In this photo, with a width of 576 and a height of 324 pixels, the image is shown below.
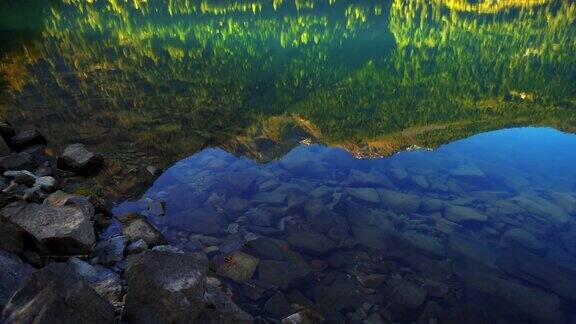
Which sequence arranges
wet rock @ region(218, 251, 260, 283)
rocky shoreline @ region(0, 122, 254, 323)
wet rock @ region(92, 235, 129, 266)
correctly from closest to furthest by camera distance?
rocky shoreline @ region(0, 122, 254, 323) → wet rock @ region(92, 235, 129, 266) → wet rock @ region(218, 251, 260, 283)

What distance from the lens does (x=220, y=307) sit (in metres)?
8.95

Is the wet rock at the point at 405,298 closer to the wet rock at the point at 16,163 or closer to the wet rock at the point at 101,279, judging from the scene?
the wet rock at the point at 101,279

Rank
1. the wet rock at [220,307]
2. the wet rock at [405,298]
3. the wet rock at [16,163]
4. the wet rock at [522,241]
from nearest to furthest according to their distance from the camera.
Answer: the wet rock at [220,307] → the wet rock at [405,298] → the wet rock at [16,163] → the wet rock at [522,241]

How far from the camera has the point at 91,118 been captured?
25969 millimetres

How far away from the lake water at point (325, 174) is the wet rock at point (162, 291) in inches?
141

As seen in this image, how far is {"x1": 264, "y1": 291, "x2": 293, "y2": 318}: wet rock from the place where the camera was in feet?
34.1

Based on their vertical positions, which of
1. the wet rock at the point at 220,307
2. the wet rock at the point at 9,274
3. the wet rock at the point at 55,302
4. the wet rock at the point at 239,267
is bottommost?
the wet rock at the point at 239,267

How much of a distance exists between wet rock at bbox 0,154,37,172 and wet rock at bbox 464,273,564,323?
16880 mm

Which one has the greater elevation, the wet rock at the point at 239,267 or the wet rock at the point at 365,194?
the wet rock at the point at 239,267

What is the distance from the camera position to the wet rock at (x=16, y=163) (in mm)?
14755

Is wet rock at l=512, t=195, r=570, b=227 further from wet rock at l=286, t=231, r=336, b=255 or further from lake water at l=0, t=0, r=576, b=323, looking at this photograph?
wet rock at l=286, t=231, r=336, b=255

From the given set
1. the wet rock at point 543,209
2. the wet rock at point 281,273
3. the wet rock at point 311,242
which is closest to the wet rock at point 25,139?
the wet rock at point 311,242

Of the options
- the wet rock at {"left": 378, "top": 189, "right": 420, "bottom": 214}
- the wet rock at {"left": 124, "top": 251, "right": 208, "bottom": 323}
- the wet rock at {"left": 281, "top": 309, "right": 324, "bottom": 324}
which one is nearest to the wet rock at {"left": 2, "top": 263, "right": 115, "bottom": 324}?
the wet rock at {"left": 124, "top": 251, "right": 208, "bottom": 323}

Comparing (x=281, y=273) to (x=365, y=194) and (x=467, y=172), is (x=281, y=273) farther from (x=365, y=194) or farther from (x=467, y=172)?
(x=467, y=172)
